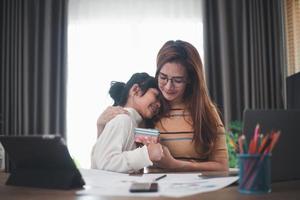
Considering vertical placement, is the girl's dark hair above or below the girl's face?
above

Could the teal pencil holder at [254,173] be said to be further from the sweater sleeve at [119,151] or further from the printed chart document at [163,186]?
the sweater sleeve at [119,151]

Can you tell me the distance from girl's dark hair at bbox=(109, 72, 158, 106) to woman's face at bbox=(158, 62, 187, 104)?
49 mm

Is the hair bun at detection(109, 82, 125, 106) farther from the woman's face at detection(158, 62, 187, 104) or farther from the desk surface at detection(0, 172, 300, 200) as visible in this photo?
the desk surface at detection(0, 172, 300, 200)

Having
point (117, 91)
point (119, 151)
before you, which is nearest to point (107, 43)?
point (117, 91)

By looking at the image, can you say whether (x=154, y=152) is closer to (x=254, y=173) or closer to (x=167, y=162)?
(x=167, y=162)

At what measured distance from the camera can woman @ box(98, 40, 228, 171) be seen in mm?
1954

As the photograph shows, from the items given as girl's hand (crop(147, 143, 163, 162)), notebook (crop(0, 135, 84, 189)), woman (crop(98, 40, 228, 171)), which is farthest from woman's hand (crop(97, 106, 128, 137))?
notebook (crop(0, 135, 84, 189))

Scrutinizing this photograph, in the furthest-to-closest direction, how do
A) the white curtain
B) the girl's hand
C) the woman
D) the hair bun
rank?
the white curtain → the hair bun → the woman → the girl's hand

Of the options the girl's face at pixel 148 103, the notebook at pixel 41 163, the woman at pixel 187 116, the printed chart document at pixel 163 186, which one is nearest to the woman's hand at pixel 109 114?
the woman at pixel 187 116

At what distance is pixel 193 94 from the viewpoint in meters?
2.01

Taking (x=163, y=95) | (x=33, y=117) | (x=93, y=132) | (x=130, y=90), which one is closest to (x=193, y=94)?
(x=163, y=95)

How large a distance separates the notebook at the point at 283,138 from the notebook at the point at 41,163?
1.65ft

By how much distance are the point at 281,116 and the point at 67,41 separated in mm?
2960

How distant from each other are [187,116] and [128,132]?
395 mm
